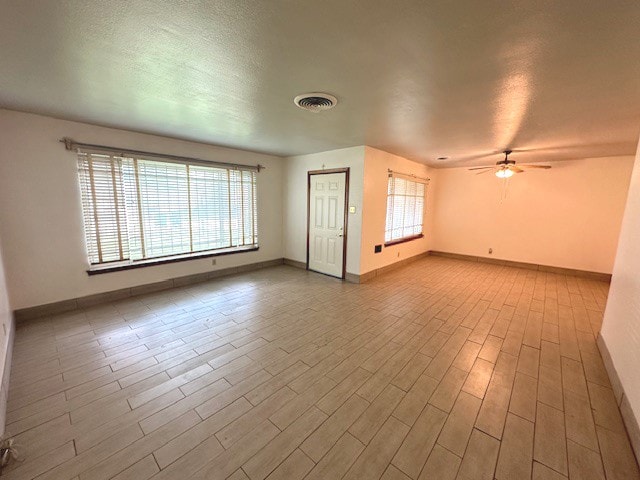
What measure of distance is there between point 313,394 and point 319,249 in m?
3.45

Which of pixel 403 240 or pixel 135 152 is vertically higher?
pixel 135 152

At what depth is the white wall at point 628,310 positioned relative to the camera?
1.85 metres

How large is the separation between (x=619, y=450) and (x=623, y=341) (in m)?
0.95

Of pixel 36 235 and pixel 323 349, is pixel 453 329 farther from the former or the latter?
pixel 36 235

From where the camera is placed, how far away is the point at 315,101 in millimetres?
2396

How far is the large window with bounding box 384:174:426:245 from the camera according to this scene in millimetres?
5414

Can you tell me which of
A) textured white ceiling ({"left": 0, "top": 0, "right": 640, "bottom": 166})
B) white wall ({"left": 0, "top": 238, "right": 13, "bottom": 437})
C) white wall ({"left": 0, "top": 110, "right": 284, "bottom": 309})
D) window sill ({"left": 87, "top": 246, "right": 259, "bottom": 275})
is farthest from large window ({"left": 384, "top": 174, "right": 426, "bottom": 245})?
white wall ({"left": 0, "top": 238, "right": 13, "bottom": 437})

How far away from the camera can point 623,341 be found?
6.95 feet

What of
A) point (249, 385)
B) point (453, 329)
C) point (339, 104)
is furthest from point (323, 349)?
point (339, 104)

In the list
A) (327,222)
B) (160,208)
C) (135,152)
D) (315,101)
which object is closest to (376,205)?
(327,222)

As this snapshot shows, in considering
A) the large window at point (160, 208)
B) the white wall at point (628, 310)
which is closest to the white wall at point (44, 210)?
the large window at point (160, 208)

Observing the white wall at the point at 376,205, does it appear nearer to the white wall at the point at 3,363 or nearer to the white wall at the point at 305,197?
the white wall at the point at 305,197

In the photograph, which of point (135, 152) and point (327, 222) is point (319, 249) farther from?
point (135, 152)

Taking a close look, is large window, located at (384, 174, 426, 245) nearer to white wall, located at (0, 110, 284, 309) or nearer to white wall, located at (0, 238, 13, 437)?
white wall, located at (0, 110, 284, 309)
